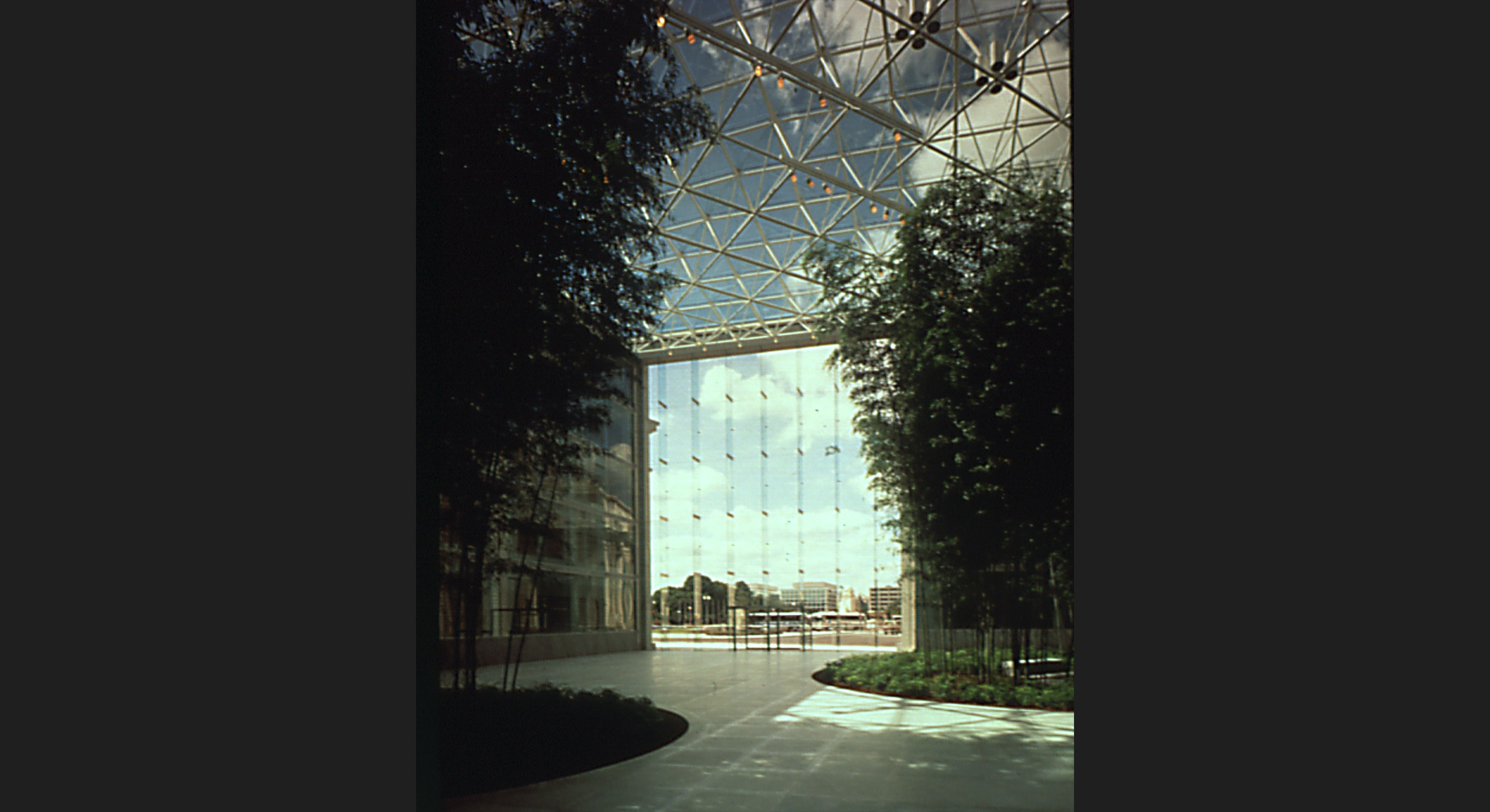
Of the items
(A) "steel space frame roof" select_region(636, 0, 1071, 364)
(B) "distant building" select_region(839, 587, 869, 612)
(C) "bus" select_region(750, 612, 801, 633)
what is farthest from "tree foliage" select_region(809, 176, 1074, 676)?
(C) "bus" select_region(750, 612, 801, 633)

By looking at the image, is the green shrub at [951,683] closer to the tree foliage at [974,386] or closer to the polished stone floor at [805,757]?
the polished stone floor at [805,757]

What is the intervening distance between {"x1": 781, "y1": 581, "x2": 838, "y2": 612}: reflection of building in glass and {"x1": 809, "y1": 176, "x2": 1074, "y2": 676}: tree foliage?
0.78 metres

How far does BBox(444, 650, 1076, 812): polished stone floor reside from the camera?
186 inches

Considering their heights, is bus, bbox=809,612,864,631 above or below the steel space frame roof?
below

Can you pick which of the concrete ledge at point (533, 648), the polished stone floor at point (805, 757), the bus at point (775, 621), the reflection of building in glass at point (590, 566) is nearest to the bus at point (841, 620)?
the bus at point (775, 621)

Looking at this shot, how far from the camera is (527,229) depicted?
5559 mm

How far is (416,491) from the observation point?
5.37 metres

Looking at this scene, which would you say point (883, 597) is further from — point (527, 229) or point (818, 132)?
point (818, 132)

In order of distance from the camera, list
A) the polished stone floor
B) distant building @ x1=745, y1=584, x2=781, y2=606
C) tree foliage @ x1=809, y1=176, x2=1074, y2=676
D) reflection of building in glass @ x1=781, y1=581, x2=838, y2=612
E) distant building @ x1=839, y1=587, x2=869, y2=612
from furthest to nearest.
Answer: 1. distant building @ x1=745, y1=584, x2=781, y2=606
2. reflection of building in glass @ x1=781, y1=581, x2=838, y2=612
3. distant building @ x1=839, y1=587, x2=869, y2=612
4. tree foliage @ x1=809, y1=176, x2=1074, y2=676
5. the polished stone floor

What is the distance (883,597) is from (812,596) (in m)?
0.61

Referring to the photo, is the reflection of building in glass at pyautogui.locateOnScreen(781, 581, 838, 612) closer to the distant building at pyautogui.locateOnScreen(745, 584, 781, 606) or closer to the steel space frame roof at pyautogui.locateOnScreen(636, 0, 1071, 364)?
the distant building at pyautogui.locateOnScreen(745, 584, 781, 606)

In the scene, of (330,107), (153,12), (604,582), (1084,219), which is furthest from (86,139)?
(1084,219)

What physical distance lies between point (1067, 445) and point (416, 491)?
4.33 m

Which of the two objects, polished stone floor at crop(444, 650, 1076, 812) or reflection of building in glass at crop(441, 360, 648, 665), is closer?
polished stone floor at crop(444, 650, 1076, 812)
